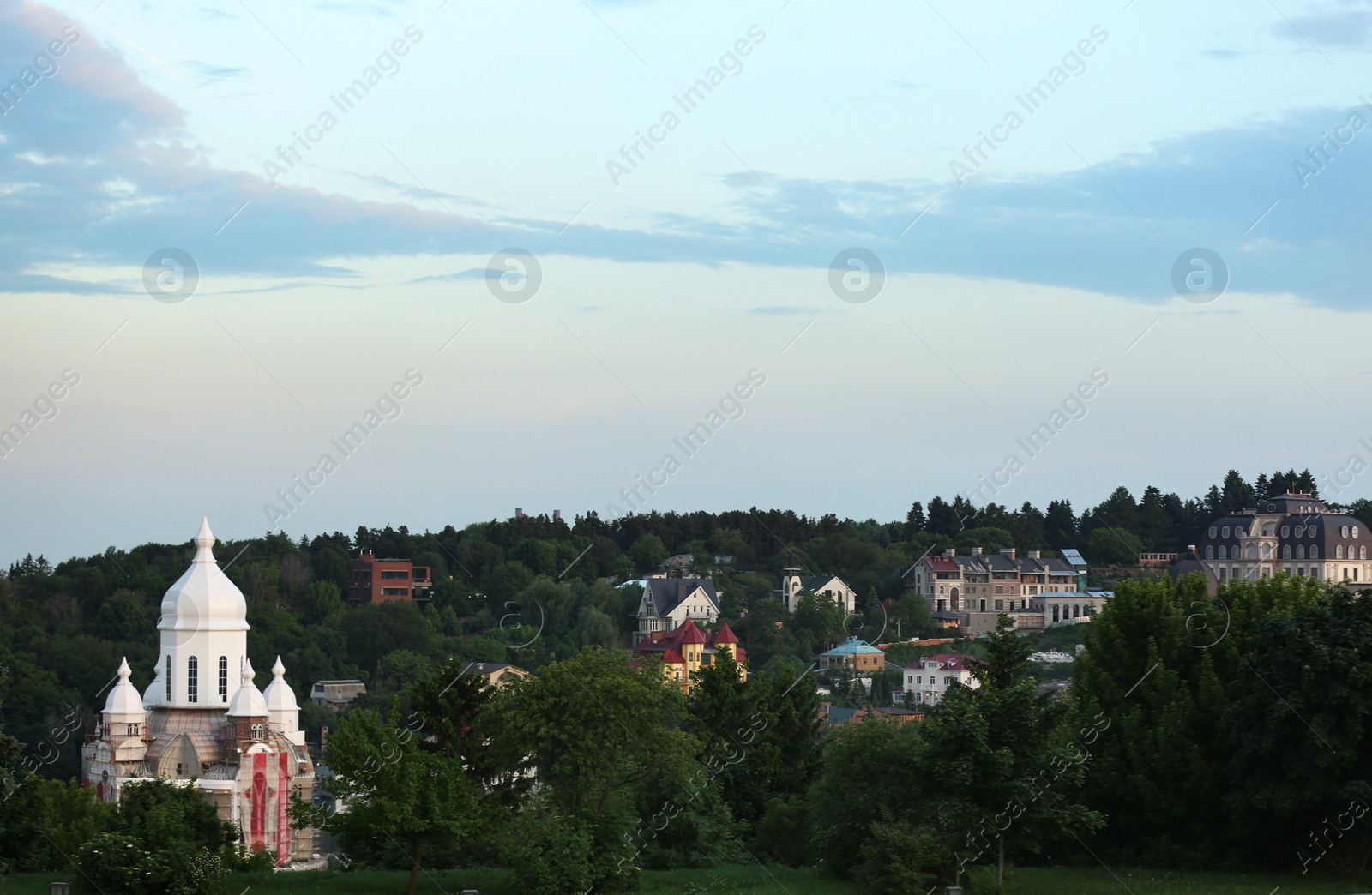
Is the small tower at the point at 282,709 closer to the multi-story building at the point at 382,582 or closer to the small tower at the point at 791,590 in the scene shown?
the multi-story building at the point at 382,582

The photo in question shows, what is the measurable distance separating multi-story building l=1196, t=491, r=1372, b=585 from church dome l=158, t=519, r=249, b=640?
103 meters

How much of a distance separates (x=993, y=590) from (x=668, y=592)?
3273 cm

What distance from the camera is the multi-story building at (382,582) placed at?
445 ft

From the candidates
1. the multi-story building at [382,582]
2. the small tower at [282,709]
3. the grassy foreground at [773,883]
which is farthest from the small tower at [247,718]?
the multi-story building at [382,582]

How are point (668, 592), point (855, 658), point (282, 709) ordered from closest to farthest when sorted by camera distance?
point (282, 709) < point (855, 658) < point (668, 592)

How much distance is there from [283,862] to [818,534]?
116 m

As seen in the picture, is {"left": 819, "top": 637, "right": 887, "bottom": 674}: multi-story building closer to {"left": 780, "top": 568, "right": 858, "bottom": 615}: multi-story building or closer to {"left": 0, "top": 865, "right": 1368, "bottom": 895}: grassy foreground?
{"left": 780, "top": 568, "right": 858, "bottom": 615}: multi-story building

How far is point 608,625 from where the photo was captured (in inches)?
4542

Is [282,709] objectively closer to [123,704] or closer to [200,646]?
[200,646]

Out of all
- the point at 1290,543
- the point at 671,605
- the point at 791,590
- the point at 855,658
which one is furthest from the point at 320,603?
the point at 1290,543

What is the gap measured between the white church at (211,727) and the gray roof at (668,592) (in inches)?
3035

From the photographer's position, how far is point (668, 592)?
13312 cm

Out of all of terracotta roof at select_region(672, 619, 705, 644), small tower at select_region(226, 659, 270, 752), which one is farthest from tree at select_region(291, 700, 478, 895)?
terracotta roof at select_region(672, 619, 705, 644)

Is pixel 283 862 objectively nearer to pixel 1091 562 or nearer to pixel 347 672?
pixel 347 672
